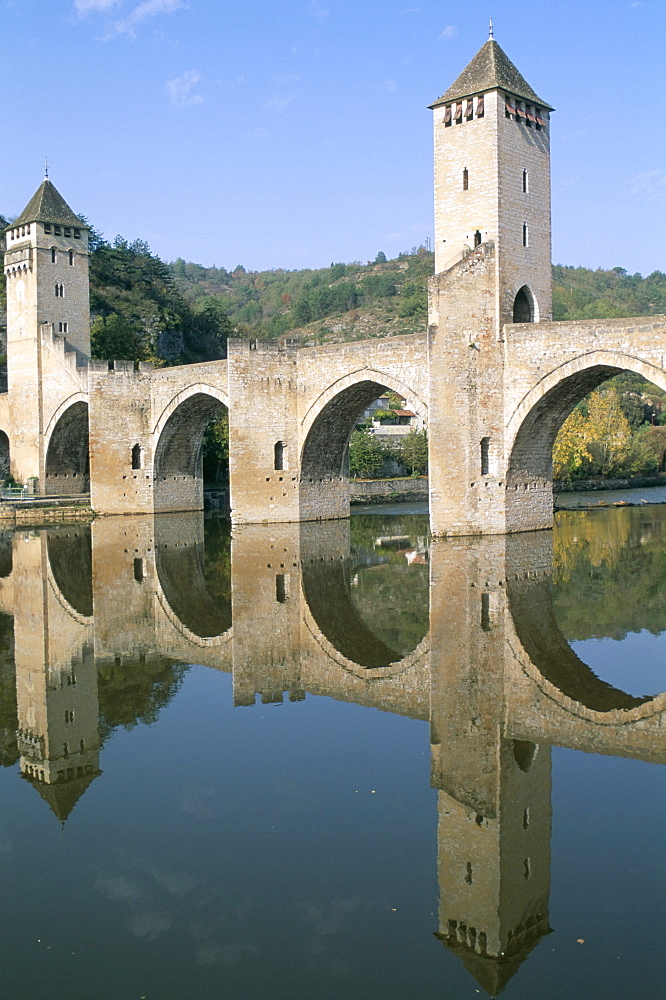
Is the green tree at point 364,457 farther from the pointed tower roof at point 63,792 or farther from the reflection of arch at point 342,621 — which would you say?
the pointed tower roof at point 63,792

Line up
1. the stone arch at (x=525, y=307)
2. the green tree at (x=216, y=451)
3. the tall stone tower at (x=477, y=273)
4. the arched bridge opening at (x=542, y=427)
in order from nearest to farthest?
the arched bridge opening at (x=542, y=427) → the tall stone tower at (x=477, y=273) → the stone arch at (x=525, y=307) → the green tree at (x=216, y=451)

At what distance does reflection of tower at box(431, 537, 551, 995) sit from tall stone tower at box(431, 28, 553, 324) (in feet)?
48.6

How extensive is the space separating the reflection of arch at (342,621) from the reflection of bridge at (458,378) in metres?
5.75

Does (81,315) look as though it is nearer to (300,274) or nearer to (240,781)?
(240,781)

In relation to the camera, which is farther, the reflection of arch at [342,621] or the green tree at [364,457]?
the green tree at [364,457]

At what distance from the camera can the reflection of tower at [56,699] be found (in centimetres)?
809

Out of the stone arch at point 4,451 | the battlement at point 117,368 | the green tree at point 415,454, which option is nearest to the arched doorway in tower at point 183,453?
the battlement at point 117,368

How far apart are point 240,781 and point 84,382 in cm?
3364

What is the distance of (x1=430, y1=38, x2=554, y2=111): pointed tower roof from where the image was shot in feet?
77.0

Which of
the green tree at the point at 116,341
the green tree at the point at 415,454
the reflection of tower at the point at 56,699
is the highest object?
the green tree at the point at 116,341

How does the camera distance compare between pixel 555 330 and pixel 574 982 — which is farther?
pixel 555 330

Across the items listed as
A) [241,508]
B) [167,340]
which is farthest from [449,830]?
[167,340]

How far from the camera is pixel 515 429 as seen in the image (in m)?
23.7

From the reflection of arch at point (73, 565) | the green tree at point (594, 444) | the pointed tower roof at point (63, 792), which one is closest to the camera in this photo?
the pointed tower roof at point (63, 792)
